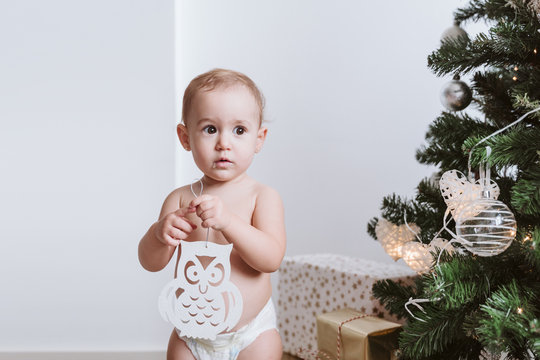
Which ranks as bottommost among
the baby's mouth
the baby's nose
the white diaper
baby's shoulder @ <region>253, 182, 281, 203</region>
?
the white diaper

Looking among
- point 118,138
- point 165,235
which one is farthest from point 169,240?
point 118,138

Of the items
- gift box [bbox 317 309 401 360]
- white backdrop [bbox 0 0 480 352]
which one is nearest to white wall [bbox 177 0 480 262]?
white backdrop [bbox 0 0 480 352]

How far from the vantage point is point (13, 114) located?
171cm

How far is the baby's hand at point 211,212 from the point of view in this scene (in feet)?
2.33

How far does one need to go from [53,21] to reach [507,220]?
149 cm

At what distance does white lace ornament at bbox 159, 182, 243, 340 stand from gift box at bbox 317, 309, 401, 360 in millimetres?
454

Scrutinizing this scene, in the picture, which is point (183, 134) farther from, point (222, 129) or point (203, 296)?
point (203, 296)

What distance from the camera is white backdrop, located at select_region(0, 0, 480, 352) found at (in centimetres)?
171

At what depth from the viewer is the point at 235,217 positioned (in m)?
0.74

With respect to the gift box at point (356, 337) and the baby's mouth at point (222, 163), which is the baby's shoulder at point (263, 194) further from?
the gift box at point (356, 337)

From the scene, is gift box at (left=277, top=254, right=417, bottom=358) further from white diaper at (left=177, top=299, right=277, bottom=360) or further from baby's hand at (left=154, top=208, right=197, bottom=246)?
baby's hand at (left=154, top=208, right=197, bottom=246)

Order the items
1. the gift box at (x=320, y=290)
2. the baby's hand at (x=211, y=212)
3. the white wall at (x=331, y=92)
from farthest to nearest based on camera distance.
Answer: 1. the white wall at (x=331, y=92)
2. the gift box at (x=320, y=290)
3. the baby's hand at (x=211, y=212)

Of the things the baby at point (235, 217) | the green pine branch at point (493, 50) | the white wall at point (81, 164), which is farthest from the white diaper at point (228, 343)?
the white wall at point (81, 164)

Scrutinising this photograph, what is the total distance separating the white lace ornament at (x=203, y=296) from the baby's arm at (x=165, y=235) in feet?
0.07
